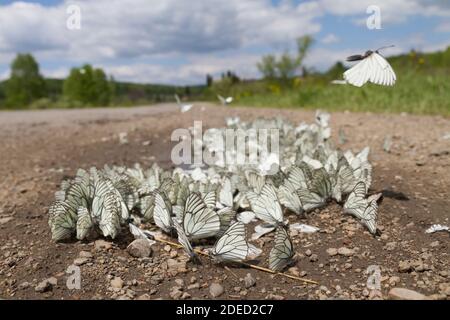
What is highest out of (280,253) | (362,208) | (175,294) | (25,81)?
(25,81)

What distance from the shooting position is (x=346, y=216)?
261 cm

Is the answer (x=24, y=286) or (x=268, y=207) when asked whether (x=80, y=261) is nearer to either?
(x=24, y=286)

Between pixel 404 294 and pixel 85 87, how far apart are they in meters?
43.0

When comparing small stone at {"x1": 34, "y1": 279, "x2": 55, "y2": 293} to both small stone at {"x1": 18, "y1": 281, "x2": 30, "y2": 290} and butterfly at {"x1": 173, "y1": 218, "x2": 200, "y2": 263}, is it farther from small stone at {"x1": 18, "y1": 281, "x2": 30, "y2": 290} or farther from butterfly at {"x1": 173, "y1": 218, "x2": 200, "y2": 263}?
butterfly at {"x1": 173, "y1": 218, "x2": 200, "y2": 263}

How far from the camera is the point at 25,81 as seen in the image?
47062 millimetres

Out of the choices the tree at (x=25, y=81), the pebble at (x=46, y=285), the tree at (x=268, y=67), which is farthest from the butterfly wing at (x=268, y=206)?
the tree at (x=25, y=81)

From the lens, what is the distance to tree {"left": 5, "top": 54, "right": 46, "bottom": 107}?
1817 inches

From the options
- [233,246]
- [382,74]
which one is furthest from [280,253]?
[382,74]

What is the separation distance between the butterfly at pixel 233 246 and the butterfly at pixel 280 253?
132mm

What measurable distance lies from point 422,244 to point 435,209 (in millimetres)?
508

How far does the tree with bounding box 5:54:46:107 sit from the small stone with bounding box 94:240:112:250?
156ft

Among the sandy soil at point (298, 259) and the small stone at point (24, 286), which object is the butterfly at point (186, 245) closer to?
the sandy soil at point (298, 259)

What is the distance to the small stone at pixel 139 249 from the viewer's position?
2.23 m
